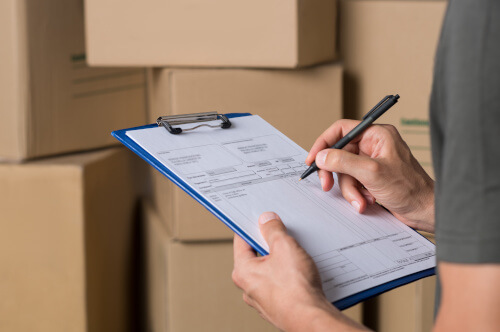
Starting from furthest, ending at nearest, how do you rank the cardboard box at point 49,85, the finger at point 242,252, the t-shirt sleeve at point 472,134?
the cardboard box at point 49,85 → the finger at point 242,252 → the t-shirt sleeve at point 472,134

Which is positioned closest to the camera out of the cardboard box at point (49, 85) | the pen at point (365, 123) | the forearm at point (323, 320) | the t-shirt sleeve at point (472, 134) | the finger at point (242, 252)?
the t-shirt sleeve at point (472, 134)

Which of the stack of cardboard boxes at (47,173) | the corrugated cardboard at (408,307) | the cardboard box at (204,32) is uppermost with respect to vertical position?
the cardboard box at (204,32)

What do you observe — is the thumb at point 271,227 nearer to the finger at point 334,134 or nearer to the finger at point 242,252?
the finger at point 242,252

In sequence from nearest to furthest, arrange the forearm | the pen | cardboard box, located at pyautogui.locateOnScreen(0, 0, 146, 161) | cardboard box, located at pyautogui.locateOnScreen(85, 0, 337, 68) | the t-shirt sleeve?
the t-shirt sleeve < the forearm < the pen < cardboard box, located at pyautogui.locateOnScreen(85, 0, 337, 68) < cardboard box, located at pyautogui.locateOnScreen(0, 0, 146, 161)

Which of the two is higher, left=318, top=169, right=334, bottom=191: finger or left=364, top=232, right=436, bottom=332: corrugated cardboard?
left=318, top=169, right=334, bottom=191: finger

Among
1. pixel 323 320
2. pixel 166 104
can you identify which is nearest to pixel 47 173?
pixel 166 104

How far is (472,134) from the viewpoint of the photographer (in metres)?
0.39

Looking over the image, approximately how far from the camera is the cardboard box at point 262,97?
117 centimetres

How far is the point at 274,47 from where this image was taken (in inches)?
44.3

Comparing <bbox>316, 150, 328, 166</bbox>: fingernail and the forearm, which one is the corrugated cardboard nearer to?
<bbox>316, 150, 328, 166</bbox>: fingernail

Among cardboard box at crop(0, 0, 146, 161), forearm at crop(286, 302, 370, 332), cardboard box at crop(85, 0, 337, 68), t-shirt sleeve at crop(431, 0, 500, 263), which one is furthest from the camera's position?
cardboard box at crop(0, 0, 146, 161)

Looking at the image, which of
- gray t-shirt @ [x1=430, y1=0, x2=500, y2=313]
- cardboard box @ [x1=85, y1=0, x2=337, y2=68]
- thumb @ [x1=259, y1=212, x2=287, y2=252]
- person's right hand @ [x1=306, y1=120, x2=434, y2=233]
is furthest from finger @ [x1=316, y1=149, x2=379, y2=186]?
cardboard box @ [x1=85, y1=0, x2=337, y2=68]

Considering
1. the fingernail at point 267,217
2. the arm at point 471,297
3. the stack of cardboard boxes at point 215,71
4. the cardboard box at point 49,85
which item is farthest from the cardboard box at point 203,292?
the arm at point 471,297

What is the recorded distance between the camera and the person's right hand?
0.69 metres
